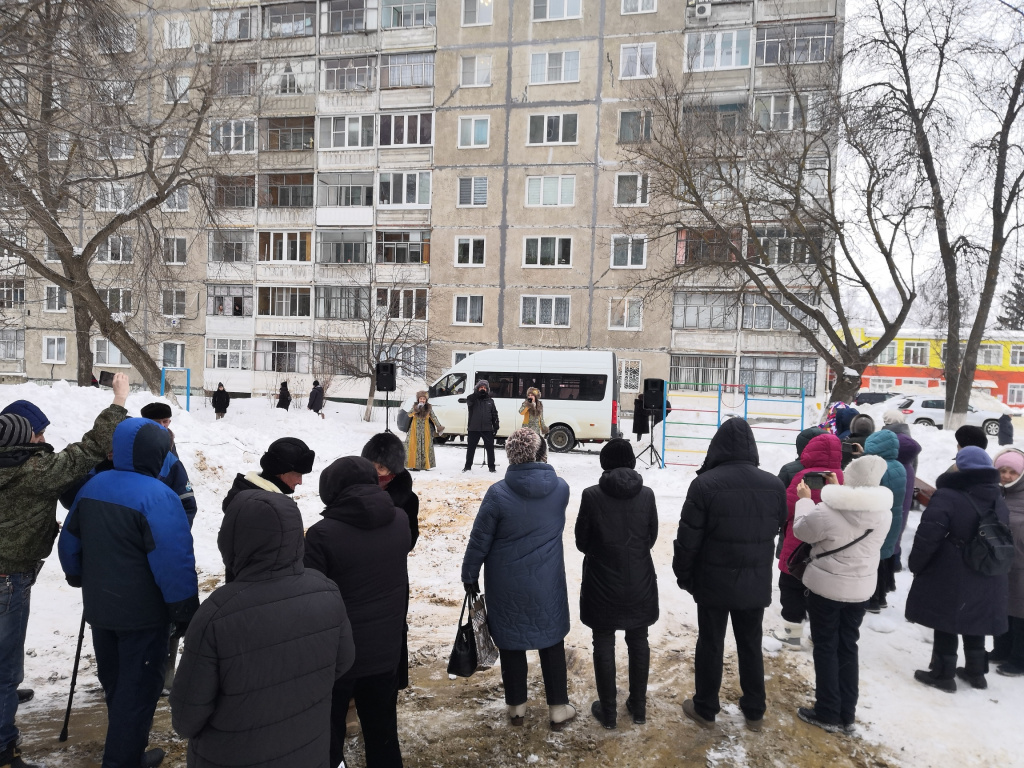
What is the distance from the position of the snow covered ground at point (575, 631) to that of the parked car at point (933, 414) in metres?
17.4

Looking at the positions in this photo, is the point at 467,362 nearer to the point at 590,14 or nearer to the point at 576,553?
the point at 576,553

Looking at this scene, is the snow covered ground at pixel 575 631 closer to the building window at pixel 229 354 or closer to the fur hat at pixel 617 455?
the fur hat at pixel 617 455

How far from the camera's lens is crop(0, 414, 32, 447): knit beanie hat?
315cm

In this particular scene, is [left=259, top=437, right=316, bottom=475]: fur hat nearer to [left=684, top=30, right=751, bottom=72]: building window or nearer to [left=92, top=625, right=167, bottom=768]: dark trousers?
[left=92, top=625, right=167, bottom=768]: dark trousers

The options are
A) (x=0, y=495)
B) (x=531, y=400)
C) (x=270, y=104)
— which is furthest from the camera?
(x=270, y=104)

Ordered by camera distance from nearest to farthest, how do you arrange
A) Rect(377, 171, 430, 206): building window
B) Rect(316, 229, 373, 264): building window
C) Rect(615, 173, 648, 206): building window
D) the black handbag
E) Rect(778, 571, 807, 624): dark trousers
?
1. the black handbag
2. Rect(778, 571, 807, 624): dark trousers
3. Rect(615, 173, 648, 206): building window
4. Rect(377, 171, 430, 206): building window
5. Rect(316, 229, 373, 264): building window

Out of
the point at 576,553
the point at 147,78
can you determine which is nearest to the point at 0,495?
the point at 576,553

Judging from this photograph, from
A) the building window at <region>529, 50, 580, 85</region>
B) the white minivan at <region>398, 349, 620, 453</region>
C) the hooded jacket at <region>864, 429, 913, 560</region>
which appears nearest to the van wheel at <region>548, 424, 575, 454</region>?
the white minivan at <region>398, 349, 620, 453</region>

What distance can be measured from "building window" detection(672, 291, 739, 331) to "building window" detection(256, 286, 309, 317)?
18.0 metres

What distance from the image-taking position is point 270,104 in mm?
31094

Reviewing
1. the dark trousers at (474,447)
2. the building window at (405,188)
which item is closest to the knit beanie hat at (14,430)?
the dark trousers at (474,447)

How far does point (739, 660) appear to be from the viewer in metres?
3.91

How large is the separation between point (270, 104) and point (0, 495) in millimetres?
32662

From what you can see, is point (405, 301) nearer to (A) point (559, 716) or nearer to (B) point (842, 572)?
(A) point (559, 716)
